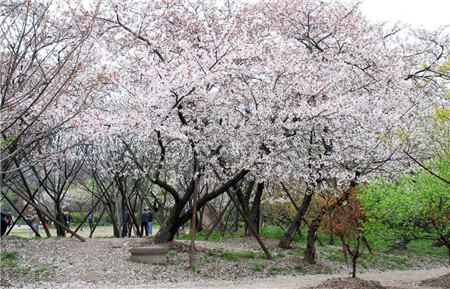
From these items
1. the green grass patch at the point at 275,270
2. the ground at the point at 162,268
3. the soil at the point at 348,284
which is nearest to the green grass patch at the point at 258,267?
the ground at the point at 162,268

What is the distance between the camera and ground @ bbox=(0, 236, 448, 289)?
34.8 feet

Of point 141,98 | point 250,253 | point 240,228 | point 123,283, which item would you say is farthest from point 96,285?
point 240,228

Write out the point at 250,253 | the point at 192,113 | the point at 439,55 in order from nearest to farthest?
the point at 192,113 < the point at 250,253 < the point at 439,55

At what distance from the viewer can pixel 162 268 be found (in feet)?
38.7

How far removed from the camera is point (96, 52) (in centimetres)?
1345

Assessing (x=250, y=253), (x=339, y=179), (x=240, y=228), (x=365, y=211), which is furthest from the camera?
(x=240, y=228)

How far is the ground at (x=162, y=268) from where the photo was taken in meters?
10.6

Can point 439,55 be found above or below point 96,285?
above

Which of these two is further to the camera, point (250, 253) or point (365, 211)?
point (250, 253)

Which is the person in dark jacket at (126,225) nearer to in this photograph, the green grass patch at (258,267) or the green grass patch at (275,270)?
the green grass patch at (258,267)

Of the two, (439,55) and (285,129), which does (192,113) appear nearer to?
(285,129)

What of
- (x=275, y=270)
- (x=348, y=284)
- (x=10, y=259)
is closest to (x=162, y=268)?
(x=275, y=270)

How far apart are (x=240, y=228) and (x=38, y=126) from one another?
50.3ft

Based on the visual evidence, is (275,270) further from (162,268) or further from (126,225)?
(126,225)
